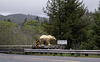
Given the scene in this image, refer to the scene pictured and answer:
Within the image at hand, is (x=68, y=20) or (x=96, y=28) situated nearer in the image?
(x=96, y=28)

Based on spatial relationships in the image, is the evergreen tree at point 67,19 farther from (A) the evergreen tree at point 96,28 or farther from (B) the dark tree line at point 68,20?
(A) the evergreen tree at point 96,28

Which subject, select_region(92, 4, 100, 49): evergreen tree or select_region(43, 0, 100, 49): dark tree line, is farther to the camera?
select_region(43, 0, 100, 49): dark tree line

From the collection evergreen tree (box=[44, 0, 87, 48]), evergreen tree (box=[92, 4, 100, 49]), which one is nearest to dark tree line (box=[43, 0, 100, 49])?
evergreen tree (box=[44, 0, 87, 48])

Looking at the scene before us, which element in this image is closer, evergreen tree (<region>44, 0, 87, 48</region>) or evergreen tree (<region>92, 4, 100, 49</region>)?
evergreen tree (<region>92, 4, 100, 49</region>)

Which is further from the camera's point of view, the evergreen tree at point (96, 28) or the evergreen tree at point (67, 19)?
the evergreen tree at point (67, 19)

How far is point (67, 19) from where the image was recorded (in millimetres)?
24453

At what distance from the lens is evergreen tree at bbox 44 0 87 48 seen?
24.5 metres

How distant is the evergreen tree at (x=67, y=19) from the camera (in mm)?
24453

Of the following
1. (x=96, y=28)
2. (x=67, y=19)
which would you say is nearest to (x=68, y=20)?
(x=67, y=19)

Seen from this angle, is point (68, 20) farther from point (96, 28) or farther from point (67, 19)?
point (96, 28)

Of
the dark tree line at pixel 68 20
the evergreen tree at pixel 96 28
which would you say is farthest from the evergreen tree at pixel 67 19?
the evergreen tree at pixel 96 28

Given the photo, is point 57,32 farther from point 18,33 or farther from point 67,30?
point 18,33

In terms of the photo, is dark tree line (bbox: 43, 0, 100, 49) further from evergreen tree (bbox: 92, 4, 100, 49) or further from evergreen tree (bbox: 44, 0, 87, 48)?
evergreen tree (bbox: 92, 4, 100, 49)

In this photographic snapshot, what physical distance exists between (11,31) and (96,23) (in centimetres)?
2319
